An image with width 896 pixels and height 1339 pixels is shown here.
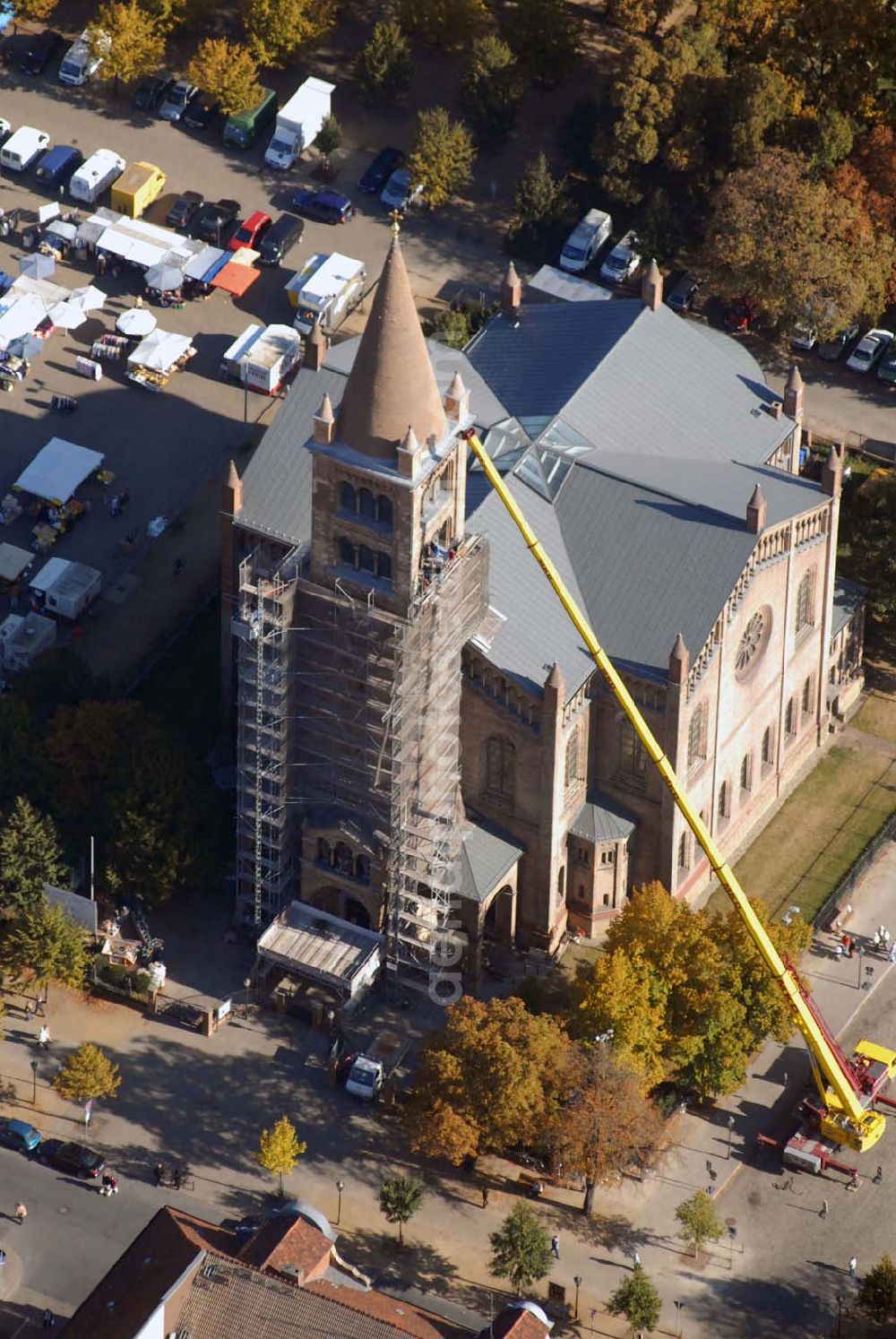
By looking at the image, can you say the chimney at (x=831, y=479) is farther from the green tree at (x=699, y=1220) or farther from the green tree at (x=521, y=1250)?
the green tree at (x=521, y=1250)

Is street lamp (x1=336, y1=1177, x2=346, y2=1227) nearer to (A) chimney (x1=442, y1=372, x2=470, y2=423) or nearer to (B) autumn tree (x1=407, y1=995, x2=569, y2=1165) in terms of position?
(B) autumn tree (x1=407, y1=995, x2=569, y2=1165)

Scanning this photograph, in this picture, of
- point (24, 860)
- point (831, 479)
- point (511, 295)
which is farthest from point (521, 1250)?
point (511, 295)

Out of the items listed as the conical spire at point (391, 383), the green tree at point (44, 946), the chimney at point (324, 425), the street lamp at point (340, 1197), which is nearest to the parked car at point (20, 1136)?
the green tree at point (44, 946)

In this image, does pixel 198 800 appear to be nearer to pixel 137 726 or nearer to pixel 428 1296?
pixel 137 726

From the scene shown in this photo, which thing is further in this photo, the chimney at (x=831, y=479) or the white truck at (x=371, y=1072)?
the chimney at (x=831, y=479)

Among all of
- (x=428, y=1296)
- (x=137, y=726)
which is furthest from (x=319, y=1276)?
(x=137, y=726)
